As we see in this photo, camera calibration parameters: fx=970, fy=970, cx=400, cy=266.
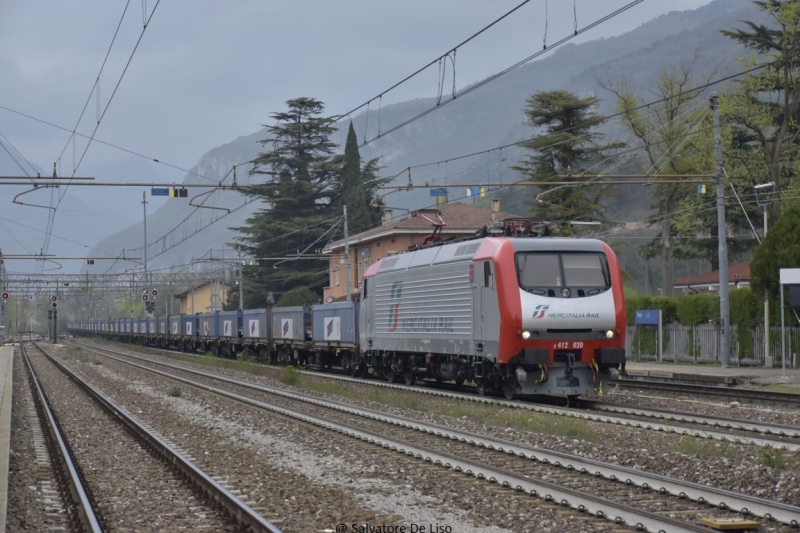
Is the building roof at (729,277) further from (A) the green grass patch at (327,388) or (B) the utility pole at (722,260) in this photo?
(A) the green grass patch at (327,388)

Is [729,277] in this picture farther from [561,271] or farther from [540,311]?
[540,311]

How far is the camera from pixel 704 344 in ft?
107

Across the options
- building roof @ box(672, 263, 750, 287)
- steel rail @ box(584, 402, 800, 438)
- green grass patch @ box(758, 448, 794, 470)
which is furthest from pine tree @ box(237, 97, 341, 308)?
green grass patch @ box(758, 448, 794, 470)

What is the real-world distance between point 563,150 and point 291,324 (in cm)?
2203

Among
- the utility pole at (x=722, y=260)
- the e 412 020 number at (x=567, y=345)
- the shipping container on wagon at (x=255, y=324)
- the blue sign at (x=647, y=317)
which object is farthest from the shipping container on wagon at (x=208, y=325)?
the e 412 020 number at (x=567, y=345)

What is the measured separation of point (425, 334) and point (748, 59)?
1218 inches

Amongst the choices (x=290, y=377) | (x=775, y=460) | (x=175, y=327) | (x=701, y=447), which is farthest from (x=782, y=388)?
(x=175, y=327)

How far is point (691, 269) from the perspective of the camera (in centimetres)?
12731

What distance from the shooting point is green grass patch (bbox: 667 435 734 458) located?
11.5 meters

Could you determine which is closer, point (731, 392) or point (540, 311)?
point (540, 311)

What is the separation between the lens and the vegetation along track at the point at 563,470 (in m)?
8.59

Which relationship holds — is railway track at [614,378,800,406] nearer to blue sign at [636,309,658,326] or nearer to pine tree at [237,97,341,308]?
blue sign at [636,309,658,326]

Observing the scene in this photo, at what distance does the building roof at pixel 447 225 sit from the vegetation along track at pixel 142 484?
119 feet

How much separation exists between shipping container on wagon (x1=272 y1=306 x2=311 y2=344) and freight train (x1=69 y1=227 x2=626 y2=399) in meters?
10.2
